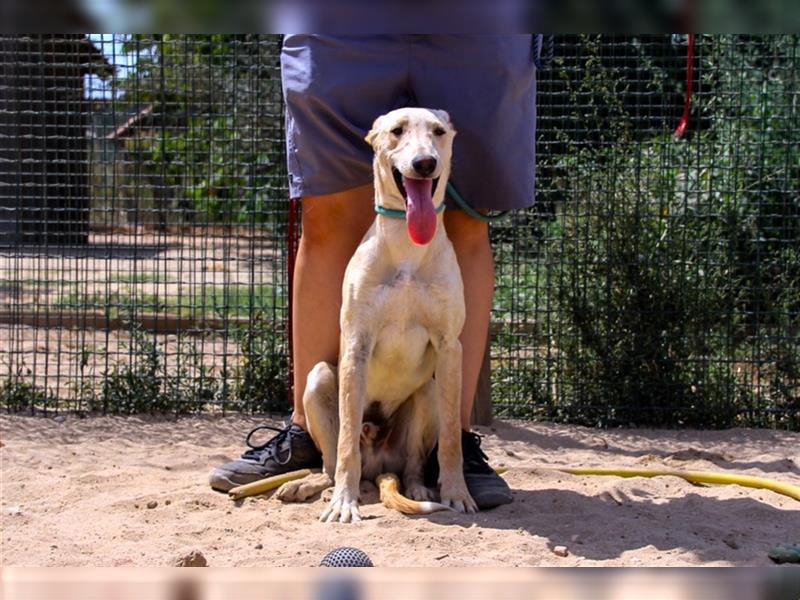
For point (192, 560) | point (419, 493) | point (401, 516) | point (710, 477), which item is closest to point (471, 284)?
point (419, 493)

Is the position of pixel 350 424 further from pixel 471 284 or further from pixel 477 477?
pixel 471 284

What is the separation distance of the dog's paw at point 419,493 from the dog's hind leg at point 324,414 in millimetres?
293

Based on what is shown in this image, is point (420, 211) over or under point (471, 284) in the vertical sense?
over

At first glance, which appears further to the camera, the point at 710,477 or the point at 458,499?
the point at 710,477

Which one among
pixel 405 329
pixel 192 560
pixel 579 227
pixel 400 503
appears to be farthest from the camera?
pixel 579 227

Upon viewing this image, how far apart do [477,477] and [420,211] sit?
95cm

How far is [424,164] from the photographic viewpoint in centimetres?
321

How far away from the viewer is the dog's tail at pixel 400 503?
129 inches

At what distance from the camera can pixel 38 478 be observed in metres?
4.05

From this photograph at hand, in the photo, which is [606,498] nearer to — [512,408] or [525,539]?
[525,539]

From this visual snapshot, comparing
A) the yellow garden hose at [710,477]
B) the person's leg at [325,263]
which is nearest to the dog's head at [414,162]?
the person's leg at [325,263]

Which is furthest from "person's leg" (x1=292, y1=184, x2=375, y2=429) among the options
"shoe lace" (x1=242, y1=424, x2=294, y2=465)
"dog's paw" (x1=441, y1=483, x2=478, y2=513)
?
"dog's paw" (x1=441, y1=483, x2=478, y2=513)

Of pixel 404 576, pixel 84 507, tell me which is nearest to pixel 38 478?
pixel 84 507

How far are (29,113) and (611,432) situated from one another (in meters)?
3.37
